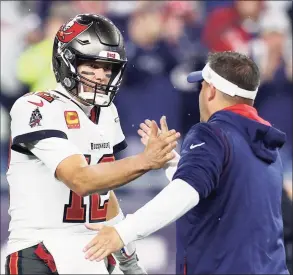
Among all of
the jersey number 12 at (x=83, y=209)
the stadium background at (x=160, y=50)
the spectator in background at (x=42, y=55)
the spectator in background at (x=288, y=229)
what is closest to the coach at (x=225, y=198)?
the jersey number 12 at (x=83, y=209)

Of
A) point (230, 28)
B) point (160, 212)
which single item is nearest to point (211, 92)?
point (160, 212)

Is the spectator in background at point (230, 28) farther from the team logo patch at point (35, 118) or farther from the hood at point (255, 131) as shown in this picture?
the hood at point (255, 131)

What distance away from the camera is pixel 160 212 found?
3350 mm

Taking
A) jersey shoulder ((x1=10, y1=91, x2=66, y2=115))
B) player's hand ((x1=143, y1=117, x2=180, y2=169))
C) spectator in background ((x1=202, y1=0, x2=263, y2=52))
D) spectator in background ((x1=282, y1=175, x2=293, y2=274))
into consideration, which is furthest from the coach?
spectator in background ((x1=202, y1=0, x2=263, y2=52))

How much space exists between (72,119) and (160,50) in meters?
4.42

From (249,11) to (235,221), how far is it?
541 centimetres

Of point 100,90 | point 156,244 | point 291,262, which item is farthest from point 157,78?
point 100,90

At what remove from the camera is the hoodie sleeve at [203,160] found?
331cm

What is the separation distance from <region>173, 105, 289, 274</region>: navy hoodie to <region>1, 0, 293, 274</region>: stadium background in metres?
4.32

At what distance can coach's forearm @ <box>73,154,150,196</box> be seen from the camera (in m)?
3.68

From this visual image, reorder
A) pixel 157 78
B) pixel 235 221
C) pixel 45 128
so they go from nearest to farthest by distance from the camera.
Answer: pixel 235 221 → pixel 45 128 → pixel 157 78

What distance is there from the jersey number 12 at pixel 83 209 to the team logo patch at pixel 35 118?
0.31 metres

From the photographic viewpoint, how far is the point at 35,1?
327 inches

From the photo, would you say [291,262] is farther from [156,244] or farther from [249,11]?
[249,11]
